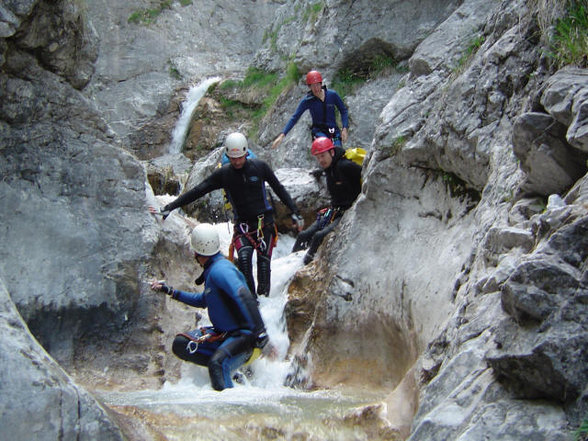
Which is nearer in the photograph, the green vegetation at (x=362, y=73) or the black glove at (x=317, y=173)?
the black glove at (x=317, y=173)

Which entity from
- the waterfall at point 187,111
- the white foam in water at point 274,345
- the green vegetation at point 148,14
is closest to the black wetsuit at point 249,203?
the white foam in water at point 274,345

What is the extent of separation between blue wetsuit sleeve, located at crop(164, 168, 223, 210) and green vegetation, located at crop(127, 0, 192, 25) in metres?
17.5

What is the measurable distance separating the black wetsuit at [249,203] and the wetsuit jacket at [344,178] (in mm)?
910

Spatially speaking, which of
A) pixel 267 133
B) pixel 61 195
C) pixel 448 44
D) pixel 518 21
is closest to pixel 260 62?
pixel 267 133

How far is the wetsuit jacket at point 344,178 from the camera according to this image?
30.8 feet

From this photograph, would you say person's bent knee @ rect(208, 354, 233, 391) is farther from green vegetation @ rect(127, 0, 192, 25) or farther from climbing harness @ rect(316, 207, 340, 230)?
green vegetation @ rect(127, 0, 192, 25)

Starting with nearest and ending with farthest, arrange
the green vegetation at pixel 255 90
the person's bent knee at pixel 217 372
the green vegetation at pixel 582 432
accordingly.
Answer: the green vegetation at pixel 582 432
the person's bent knee at pixel 217 372
the green vegetation at pixel 255 90

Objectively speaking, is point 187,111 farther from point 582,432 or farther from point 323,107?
point 582,432

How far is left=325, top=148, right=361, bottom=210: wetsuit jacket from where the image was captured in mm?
9391

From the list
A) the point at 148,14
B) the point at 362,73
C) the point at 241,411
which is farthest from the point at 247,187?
the point at 148,14

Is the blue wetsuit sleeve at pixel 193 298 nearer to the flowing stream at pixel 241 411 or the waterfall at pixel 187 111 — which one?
the flowing stream at pixel 241 411

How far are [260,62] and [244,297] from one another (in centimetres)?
1485

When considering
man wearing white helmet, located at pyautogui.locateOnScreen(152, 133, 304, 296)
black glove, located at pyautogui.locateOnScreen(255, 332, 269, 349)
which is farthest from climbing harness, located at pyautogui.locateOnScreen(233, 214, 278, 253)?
black glove, located at pyautogui.locateOnScreen(255, 332, 269, 349)

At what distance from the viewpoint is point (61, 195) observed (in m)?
8.54
